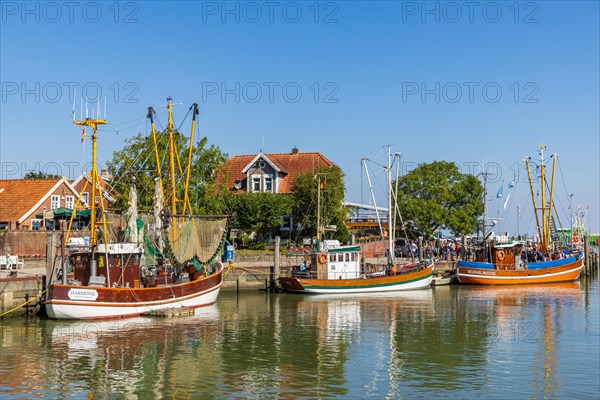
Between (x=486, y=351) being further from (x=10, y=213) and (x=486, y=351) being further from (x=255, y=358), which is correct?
→ (x=10, y=213)

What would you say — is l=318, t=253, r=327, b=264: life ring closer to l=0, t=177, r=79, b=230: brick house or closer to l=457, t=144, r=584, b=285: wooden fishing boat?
l=457, t=144, r=584, b=285: wooden fishing boat

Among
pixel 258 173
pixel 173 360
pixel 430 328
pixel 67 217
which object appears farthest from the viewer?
pixel 258 173

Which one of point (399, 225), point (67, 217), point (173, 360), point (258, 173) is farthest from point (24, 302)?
point (399, 225)

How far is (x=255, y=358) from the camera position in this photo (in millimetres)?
28984

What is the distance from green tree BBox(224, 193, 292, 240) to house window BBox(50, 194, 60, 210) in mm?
15677

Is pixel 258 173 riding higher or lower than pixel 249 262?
higher

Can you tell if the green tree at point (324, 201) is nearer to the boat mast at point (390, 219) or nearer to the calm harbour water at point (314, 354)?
the boat mast at point (390, 219)

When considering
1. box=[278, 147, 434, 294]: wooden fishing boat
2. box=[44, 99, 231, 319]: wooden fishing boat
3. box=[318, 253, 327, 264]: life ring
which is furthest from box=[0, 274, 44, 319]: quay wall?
box=[318, 253, 327, 264]: life ring

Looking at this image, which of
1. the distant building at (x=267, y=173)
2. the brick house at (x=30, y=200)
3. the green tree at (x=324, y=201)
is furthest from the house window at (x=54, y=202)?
the green tree at (x=324, y=201)

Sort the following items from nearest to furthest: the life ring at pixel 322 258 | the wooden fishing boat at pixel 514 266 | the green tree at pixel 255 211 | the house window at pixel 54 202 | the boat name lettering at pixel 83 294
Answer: the boat name lettering at pixel 83 294, the life ring at pixel 322 258, the wooden fishing boat at pixel 514 266, the house window at pixel 54 202, the green tree at pixel 255 211

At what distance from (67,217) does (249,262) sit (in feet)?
54.2

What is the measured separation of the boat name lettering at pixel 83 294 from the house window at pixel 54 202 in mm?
34249

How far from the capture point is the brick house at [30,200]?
219 ft

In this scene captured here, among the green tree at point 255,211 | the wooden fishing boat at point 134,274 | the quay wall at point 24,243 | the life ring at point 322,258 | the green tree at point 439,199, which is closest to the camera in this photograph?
the wooden fishing boat at point 134,274
